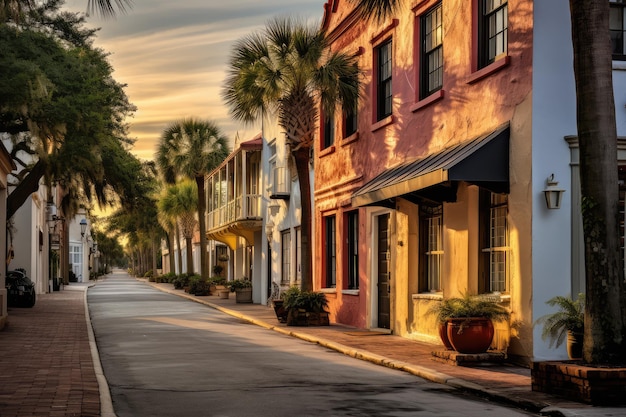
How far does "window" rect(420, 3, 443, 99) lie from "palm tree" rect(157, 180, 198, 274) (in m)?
40.6

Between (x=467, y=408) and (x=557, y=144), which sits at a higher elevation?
(x=557, y=144)

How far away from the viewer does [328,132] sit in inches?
985

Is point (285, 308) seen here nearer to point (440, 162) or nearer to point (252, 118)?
point (252, 118)

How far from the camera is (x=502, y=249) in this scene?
1428cm

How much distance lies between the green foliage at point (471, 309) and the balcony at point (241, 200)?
2079cm

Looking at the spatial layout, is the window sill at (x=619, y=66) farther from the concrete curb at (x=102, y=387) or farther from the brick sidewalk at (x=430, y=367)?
the concrete curb at (x=102, y=387)

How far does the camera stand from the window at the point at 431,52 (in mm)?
17234

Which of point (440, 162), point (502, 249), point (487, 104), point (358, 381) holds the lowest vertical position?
point (358, 381)

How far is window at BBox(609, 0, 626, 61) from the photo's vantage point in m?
13.5

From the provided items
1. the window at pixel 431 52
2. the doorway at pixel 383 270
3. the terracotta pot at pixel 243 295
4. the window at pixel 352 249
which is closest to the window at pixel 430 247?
the doorway at pixel 383 270

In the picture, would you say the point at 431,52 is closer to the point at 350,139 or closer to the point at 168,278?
the point at 350,139

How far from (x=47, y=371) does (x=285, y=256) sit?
1843 cm

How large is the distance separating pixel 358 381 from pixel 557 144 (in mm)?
4428

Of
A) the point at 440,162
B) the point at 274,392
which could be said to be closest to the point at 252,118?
the point at 440,162
